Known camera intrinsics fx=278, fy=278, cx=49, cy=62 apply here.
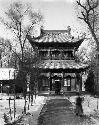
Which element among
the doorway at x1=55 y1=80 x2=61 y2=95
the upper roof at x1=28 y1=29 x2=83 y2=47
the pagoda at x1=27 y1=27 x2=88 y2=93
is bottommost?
the doorway at x1=55 y1=80 x2=61 y2=95

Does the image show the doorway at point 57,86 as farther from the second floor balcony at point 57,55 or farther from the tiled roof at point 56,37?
the tiled roof at point 56,37

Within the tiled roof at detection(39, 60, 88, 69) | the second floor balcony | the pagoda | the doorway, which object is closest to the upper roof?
the pagoda

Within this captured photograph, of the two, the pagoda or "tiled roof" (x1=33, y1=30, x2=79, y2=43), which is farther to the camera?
"tiled roof" (x1=33, y1=30, x2=79, y2=43)

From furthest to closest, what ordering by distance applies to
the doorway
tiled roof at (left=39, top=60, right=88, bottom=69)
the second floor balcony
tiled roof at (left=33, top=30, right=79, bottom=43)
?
1. tiled roof at (left=33, top=30, right=79, bottom=43)
2. the second floor balcony
3. the doorway
4. tiled roof at (left=39, top=60, right=88, bottom=69)

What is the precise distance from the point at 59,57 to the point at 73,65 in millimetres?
2730

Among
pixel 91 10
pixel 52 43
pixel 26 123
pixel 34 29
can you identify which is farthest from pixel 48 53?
pixel 26 123

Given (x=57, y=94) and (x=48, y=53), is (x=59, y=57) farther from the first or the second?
(x=57, y=94)

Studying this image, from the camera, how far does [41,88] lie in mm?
38906

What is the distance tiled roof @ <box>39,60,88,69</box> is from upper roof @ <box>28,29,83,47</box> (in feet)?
8.39

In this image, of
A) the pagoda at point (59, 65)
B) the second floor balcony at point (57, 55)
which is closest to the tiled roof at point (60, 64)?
the pagoda at point (59, 65)

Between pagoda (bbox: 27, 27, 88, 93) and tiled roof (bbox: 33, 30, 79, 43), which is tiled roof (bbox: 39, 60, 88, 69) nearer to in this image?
pagoda (bbox: 27, 27, 88, 93)

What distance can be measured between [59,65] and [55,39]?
5216 millimetres

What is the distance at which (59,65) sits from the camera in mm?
38844

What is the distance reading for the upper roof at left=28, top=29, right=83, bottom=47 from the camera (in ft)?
132
